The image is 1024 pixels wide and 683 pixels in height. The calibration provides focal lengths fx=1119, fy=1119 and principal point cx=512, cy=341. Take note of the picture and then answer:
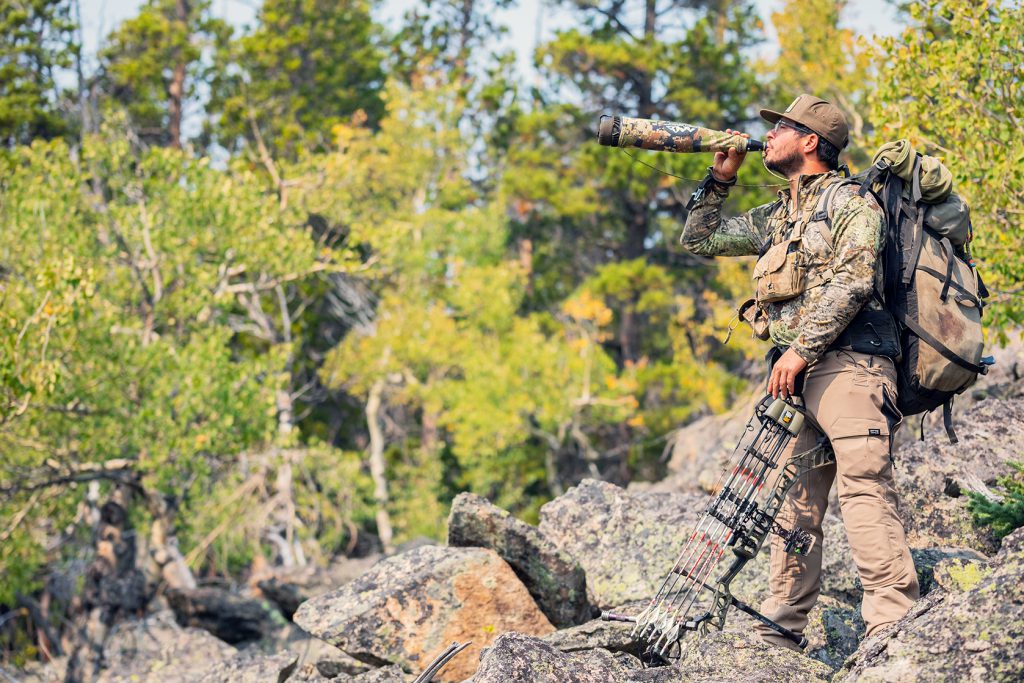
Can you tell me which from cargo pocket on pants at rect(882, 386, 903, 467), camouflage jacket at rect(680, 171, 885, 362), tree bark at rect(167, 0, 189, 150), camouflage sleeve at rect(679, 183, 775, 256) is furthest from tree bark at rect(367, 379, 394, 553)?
cargo pocket on pants at rect(882, 386, 903, 467)

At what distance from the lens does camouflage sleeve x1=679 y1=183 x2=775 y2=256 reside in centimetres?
652

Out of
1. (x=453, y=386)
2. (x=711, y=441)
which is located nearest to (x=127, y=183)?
(x=711, y=441)

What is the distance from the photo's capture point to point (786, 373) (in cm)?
582

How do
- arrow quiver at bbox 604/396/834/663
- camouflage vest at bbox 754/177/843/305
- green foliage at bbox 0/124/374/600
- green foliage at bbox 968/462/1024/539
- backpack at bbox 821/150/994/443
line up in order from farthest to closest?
1. green foliage at bbox 0/124/374/600
2. green foliage at bbox 968/462/1024/539
3. arrow quiver at bbox 604/396/834/663
4. camouflage vest at bbox 754/177/843/305
5. backpack at bbox 821/150/994/443

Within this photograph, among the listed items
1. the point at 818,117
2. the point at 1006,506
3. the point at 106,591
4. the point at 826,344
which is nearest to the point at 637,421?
the point at 106,591

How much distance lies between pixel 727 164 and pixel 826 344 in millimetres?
1256

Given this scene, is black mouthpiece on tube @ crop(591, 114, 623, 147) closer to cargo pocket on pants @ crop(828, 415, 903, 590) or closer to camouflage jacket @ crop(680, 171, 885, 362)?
camouflage jacket @ crop(680, 171, 885, 362)

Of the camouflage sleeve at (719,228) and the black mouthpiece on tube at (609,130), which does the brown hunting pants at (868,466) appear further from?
the black mouthpiece on tube at (609,130)

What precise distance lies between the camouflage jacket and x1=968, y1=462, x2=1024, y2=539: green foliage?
5.85 feet

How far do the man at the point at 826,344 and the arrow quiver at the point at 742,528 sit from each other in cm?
10

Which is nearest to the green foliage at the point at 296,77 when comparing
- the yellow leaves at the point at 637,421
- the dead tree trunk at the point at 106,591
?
the yellow leaves at the point at 637,421

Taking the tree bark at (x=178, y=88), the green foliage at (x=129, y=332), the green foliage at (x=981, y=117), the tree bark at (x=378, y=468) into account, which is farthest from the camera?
the tree bark at (x=178, y=88)

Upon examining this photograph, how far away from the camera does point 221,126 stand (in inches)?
1612

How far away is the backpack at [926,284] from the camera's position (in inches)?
225
